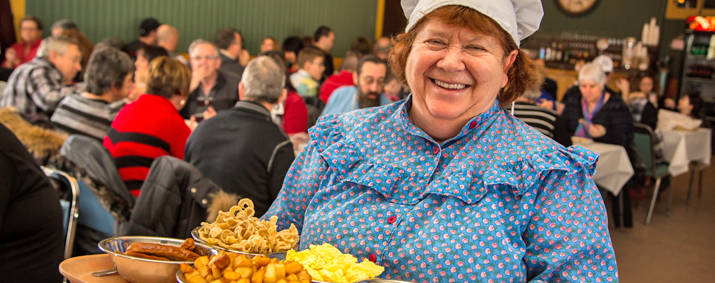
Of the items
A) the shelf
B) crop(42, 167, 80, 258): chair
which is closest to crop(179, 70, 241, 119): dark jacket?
crop(42, 167, 80, 258): chair

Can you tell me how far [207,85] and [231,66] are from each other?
0.88 meters

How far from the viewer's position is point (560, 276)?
1.16m

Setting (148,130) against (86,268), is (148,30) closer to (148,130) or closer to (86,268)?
(148,130)

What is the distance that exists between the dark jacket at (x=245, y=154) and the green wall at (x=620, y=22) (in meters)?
10.8

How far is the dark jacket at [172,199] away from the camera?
7.38 feet

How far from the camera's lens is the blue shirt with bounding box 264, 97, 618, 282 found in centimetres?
116

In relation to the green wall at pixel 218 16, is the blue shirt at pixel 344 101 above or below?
below

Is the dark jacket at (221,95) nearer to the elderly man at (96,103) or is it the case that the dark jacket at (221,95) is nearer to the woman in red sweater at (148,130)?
the elderly man at (96,103)

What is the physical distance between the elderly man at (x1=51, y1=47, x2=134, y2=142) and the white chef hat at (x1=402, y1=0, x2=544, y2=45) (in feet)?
8.27

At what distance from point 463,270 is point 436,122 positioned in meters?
0.35

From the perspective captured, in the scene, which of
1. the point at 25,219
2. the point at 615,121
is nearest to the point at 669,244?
the point at 615,121

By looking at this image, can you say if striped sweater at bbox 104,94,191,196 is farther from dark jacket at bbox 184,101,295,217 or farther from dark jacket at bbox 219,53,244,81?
dark jacket at bbox 219,53,244,81

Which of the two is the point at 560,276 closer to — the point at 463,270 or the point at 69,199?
the point at 463,270

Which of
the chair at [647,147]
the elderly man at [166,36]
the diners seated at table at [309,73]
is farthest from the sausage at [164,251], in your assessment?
the elderly man at [166,36]
